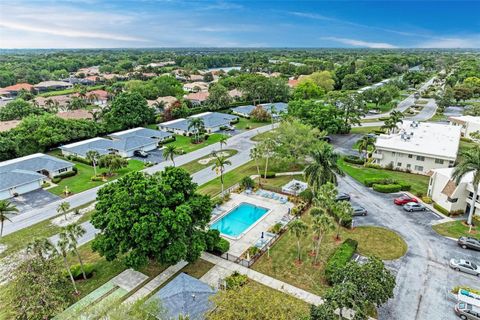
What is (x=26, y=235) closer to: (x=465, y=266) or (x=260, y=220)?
(x=260, y=220)

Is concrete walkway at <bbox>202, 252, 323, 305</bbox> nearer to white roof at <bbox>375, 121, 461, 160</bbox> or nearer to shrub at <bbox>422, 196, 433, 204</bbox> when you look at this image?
shrub at <bbox>422, 196, 433, 204</bbox>

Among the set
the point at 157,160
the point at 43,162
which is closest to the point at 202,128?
the point at 157,160

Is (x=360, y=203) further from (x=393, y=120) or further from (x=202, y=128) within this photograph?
(x=202, y=128)

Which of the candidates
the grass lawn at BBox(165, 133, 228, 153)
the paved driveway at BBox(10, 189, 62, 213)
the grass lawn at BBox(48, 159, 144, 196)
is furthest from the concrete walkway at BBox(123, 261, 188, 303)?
the grass lawn at BBox(165, 133, 228, 153)

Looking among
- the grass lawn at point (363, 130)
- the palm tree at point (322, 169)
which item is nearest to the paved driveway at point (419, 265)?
the palm tree at point (322, 169)

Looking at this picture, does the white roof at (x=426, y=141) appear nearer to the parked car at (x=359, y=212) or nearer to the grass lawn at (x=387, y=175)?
the grass lawn at (x=387, y=175)

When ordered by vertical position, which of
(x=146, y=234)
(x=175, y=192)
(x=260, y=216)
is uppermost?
(x=175, y=192)
